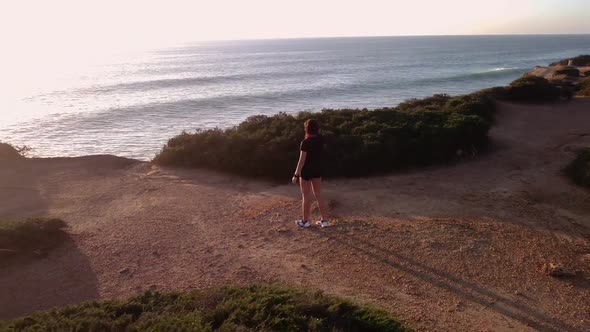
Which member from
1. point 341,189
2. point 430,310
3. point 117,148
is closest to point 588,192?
point 341,189

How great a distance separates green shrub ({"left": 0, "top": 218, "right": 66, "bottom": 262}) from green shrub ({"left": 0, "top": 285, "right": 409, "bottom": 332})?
9.82ft

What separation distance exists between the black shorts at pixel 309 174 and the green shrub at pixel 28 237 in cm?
445

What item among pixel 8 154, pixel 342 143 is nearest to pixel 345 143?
pixel 342 143

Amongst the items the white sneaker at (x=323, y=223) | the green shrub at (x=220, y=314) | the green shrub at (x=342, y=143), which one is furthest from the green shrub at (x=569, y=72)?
the green shrub at (x=220, y=314)

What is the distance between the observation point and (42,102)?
3072 centimetres

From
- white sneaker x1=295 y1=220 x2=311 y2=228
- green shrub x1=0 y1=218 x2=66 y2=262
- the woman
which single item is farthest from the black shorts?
green shrub x1=0 y1=218 x2=66 y2=262

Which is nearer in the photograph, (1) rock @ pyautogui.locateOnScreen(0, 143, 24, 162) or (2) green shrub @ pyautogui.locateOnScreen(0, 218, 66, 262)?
(2) green shrub @ pyautogui.locateOnScreen(0, 218, 66, 262)

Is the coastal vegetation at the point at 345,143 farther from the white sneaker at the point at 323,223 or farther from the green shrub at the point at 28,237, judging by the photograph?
the green shrub at the point at 28,237

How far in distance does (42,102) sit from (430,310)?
108ft

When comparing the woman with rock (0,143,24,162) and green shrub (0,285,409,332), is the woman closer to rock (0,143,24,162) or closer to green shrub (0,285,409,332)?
green shrub (0,285,409,332)

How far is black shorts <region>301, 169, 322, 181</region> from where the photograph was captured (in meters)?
7.28

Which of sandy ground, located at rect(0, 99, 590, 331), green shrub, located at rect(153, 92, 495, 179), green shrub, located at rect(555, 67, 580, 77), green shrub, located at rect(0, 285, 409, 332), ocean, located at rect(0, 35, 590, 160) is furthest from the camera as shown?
green shrub, located at rect(555, 67, 580, 77)

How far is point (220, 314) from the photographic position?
14.4 feet

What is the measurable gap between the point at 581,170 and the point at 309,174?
277 inches
